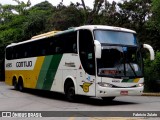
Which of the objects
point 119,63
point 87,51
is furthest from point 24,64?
point 119,63

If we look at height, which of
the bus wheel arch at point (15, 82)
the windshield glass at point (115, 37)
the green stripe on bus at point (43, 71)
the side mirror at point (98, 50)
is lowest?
the bus wheel arch at point (15, 82)

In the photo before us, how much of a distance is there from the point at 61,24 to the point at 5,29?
19.6 meters

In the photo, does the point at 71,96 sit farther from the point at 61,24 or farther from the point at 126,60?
the point at 61,24

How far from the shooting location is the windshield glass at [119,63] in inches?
596

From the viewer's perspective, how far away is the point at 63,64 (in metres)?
18.0

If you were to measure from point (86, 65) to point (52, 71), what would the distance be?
400 cm

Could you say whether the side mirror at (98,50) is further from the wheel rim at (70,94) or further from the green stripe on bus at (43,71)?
the green stripe on bus at (43,71)

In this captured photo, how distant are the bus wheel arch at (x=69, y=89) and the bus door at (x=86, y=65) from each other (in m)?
0.80

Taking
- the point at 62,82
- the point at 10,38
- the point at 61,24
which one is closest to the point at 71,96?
the point at 62,82

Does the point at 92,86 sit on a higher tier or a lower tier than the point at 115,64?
lower

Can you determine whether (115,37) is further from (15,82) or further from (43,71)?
(15,82)

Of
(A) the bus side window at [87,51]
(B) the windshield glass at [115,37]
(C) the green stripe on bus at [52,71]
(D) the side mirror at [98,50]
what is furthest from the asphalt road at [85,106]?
(B) the windshield glass at [115,37]


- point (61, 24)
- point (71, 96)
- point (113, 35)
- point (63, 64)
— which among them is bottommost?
point (71, 96)

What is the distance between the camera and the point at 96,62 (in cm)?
1511
